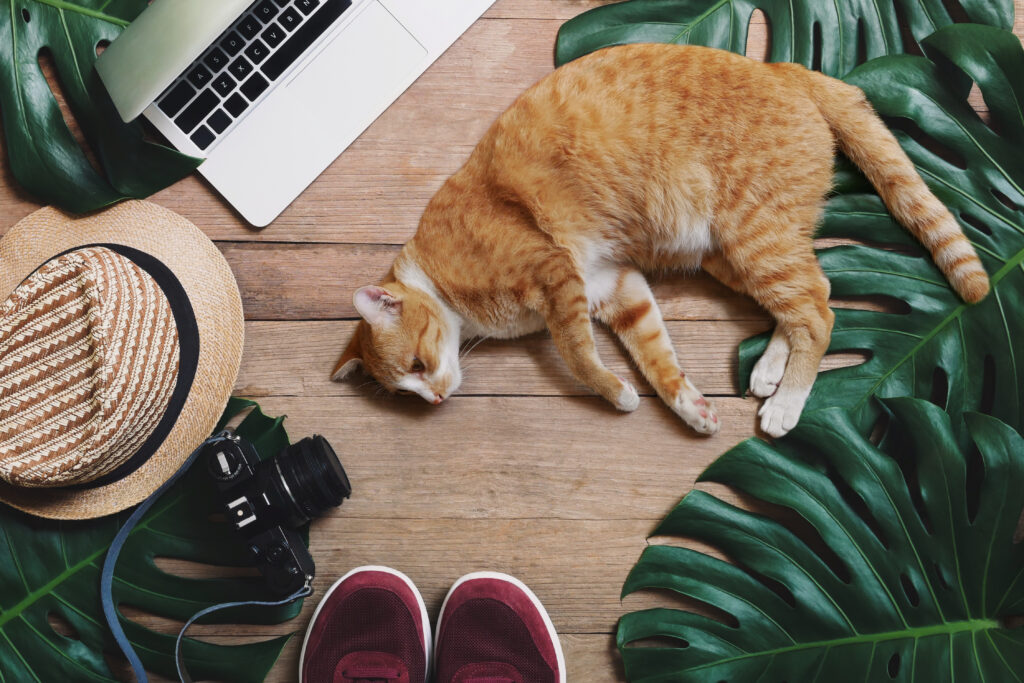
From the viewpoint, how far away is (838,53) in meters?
1.19

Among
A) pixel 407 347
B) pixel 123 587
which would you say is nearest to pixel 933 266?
pixel 407 347

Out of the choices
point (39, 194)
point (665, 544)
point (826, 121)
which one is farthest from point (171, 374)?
point (826, 121)

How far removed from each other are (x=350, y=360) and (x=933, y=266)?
1.14 meters

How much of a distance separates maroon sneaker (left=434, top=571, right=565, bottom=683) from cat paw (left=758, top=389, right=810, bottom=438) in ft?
1.93

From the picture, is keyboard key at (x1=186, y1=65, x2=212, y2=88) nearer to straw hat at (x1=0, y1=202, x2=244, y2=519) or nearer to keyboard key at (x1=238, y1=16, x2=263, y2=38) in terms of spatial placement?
keyboard key at (x1=238, y1=16, x2=263, y2=38)

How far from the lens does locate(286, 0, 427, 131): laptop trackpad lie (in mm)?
1237

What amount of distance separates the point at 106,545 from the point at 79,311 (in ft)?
1.69

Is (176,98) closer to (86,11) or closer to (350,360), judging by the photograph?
(86,11)

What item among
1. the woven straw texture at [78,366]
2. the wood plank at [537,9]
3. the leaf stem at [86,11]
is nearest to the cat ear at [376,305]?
the woven straw texture at [78,366]

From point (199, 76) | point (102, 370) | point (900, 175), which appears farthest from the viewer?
point (199, 76)

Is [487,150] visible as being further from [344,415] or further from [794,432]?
[794,432]

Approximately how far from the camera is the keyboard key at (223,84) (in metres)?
1.23

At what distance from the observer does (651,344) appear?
125 cm

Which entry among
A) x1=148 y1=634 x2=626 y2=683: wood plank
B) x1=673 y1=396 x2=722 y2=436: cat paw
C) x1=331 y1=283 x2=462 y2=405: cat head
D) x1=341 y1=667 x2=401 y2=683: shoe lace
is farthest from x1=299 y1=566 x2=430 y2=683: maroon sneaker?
x1=673 y1=396 x2=722 y2=436: cat paw
